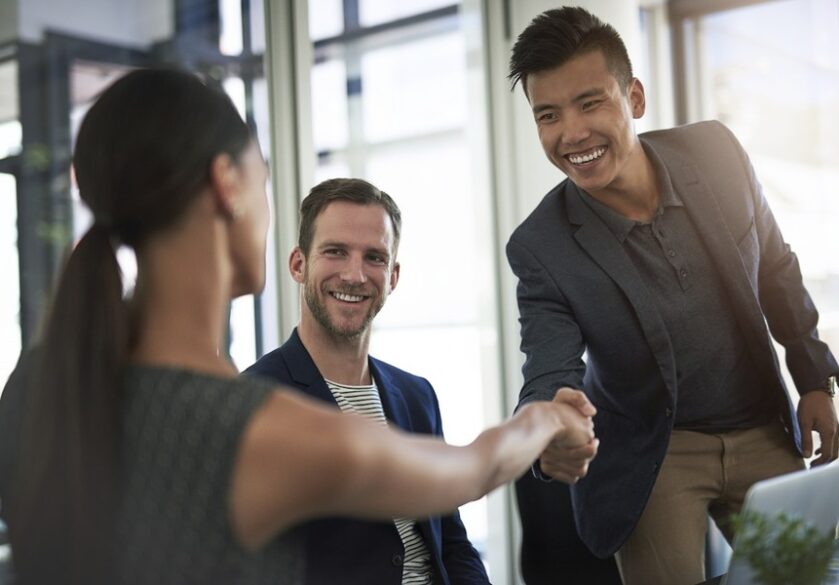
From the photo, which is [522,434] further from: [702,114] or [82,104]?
[702,114]

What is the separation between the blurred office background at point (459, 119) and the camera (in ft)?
11.9

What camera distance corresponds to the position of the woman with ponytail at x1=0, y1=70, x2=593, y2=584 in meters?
0.96

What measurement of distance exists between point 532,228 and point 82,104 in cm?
146

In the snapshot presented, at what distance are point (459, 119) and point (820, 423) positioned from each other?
8.60 feet

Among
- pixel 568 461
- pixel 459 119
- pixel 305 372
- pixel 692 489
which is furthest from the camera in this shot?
pixel 459 119

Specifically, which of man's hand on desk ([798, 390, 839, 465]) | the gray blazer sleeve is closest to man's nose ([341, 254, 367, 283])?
the gray blazer sleeve

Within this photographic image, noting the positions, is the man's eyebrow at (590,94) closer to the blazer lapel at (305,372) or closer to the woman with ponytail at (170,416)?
the blazer lapel at (305,372)

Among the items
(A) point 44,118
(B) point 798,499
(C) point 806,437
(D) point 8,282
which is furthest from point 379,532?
(A) point 44,118

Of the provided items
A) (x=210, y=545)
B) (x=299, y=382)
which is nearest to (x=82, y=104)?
(x=299, y=382)

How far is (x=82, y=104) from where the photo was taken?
2.85 m

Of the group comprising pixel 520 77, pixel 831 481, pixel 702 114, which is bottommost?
pixel 831 481

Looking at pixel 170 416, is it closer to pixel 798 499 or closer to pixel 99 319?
pixel 99 319

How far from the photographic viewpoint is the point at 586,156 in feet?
6.97

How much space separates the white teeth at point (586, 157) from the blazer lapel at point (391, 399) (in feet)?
2.09
